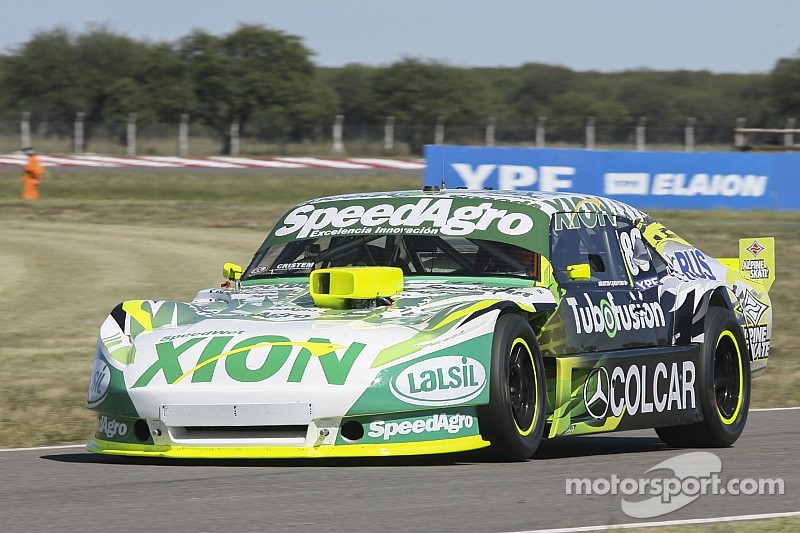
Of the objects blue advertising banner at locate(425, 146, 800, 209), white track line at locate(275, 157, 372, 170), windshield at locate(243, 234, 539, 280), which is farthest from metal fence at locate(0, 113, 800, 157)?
windshield at locate(243, 234, 539, 280)

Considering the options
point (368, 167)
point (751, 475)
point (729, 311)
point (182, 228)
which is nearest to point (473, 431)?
point (751, 475)

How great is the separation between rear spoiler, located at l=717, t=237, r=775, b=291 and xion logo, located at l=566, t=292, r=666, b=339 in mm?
1292

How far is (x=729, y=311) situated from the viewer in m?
8.48

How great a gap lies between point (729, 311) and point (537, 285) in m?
1.70

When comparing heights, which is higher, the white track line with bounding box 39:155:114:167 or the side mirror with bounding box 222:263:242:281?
the side mirror with bounding box 222:263:242:281

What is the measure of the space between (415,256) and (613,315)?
1074mm

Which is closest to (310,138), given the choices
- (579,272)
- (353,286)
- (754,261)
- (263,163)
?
(263,163)

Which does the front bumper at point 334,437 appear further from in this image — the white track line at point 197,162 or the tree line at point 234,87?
the tree line at point 234,87

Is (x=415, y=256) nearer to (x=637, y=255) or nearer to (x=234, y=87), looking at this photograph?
(x=637, y=255)

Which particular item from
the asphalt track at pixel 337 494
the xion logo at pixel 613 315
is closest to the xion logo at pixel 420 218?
the xion logo at pixel 613 315

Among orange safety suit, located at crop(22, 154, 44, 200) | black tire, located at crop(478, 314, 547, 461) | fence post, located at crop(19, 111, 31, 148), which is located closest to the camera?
black tire, located at crop(478, 314, 547, 461)

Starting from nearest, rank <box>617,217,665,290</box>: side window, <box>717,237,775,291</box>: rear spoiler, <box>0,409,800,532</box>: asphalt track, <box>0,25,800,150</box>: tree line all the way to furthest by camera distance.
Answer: <box>0,409,800,532</box>: asphalt track, <box>617,217,665,290</box>: side window, <box>717,237,775,291</box>: rear spoiler, <box>0,25,800,150</box>: tree line

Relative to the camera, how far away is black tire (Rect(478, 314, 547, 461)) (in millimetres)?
6434

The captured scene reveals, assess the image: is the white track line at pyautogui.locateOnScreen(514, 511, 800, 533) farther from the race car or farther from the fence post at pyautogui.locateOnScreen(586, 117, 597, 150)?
the fence post at pyautogui.locateOnScreen(586, 117, 597, 150)
